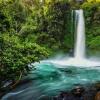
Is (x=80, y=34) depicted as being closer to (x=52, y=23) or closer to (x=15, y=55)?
(x=52, y=23)

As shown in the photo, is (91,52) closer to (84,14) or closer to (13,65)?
(84,14)

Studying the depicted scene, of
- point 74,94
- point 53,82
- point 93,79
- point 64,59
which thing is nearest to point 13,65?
point 74,94

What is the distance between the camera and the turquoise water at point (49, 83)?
13201mm

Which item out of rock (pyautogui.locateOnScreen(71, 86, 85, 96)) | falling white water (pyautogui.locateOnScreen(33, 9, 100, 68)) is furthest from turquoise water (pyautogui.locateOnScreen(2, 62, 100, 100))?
falling white water (pyautogui.locateOnScreen(33, 9, 100, 68))

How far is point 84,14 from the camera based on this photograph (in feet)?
96.3

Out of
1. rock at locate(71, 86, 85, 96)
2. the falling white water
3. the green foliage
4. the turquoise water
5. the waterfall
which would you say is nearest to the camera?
the green foliage

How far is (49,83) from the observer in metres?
15.5

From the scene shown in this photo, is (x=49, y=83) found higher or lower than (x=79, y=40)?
lower

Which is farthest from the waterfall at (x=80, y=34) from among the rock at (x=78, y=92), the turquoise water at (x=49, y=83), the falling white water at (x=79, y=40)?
the rock at (x=78, y=92)

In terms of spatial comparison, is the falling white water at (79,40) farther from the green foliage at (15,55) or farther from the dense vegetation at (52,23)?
the green foliage at (15,55)

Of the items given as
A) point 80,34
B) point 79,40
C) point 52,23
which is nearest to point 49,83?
point 52,23

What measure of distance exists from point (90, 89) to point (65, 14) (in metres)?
17.3

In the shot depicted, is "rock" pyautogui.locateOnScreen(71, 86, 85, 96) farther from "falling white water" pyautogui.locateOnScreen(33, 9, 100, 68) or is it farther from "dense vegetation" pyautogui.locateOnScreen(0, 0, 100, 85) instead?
"dense vegetation" pyautogui.locateOnScreen(0, 0, 100, 85)

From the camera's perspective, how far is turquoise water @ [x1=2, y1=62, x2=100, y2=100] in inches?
520
